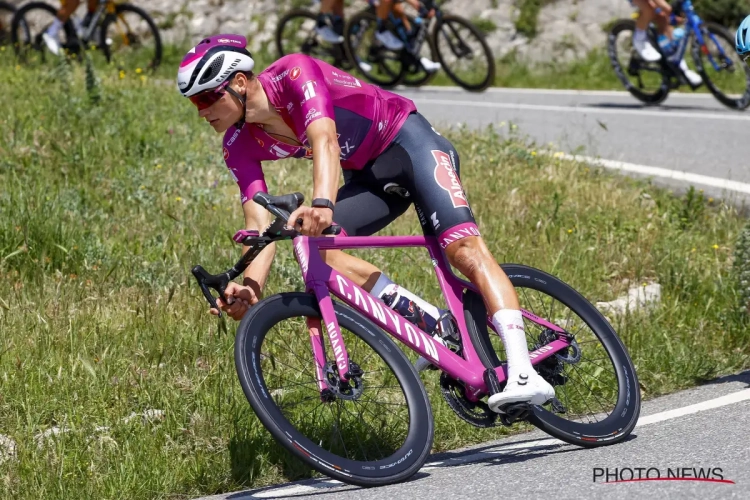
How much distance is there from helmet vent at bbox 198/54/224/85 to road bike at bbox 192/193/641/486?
0.59 meters

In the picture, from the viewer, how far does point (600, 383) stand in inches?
217

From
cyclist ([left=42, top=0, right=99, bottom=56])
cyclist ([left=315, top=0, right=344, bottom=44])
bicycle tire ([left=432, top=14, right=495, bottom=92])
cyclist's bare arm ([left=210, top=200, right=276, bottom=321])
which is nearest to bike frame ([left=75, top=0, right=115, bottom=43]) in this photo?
cyclist ([left=42, top=0, right=99, bottom=56])

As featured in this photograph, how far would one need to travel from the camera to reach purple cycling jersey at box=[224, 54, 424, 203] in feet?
16.0

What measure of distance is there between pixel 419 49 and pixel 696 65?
171 inches

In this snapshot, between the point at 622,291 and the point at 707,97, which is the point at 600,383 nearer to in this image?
the point at 622,291

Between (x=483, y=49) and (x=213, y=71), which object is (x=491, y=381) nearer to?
A: (x=213, y=71)

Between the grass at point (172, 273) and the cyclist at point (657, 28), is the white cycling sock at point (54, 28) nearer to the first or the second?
the grass at point (172, 273)

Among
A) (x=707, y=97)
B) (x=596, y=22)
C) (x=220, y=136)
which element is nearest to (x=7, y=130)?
(x=220, y=136)

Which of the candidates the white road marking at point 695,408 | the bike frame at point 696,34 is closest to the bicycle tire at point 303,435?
the white road marking at point 695,408

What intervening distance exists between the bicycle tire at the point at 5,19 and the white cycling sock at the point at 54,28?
169cm

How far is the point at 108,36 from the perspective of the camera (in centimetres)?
1647

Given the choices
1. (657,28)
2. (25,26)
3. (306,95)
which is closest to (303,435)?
(306,95)

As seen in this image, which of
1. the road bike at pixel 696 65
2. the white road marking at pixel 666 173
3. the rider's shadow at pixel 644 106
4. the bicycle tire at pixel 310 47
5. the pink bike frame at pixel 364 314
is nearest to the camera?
the pink bike frame at pixel 364 314

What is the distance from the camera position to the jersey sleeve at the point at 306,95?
4.70 m
